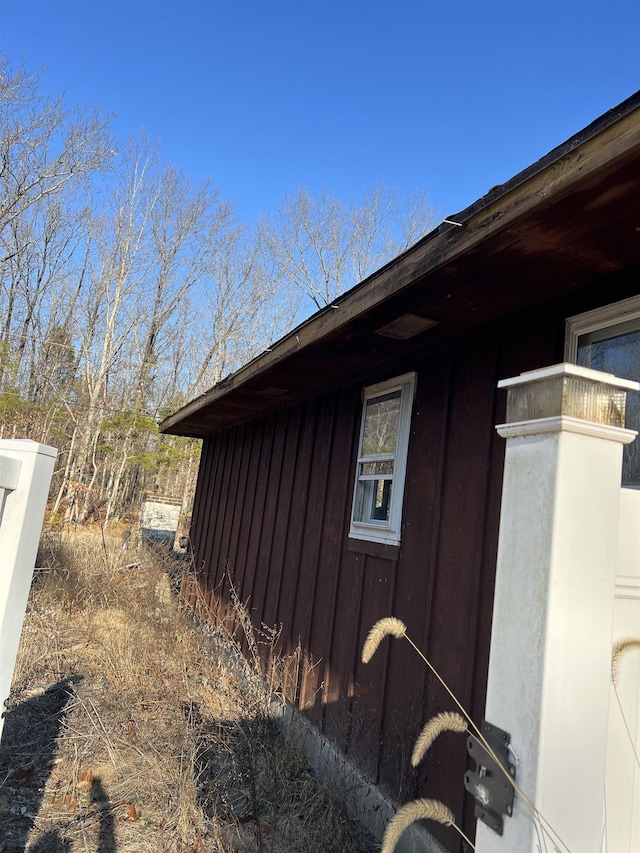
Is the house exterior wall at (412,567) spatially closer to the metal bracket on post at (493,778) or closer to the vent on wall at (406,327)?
the vent on wall at (406,327)

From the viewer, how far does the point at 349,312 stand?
330 centimetres

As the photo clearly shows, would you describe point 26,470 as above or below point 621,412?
below

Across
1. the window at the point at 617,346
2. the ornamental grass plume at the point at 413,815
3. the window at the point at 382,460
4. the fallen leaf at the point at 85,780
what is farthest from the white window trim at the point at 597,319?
the fallen leaf at the point at 85,780

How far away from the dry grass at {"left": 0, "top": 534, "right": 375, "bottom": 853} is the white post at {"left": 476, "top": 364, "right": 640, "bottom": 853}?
2.38 meters

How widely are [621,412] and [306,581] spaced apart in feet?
13.8

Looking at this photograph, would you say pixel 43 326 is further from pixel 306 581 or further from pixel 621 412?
pixel 621 412

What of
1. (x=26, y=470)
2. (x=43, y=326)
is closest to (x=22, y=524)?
(x=26, y=470)

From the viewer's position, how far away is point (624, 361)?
8.39 feet

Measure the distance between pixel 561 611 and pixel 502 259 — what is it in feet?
5.65

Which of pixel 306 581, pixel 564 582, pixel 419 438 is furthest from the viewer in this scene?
pixel 306 581

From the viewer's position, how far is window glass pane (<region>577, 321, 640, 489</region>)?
2443 millimetres

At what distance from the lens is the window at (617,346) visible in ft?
8.06

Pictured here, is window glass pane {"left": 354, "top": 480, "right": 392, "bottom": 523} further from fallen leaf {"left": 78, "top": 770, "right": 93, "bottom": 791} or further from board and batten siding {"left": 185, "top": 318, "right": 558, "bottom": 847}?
fallen leaf {"left": 78, "top": 770, "right": 93, "bottom": 791}

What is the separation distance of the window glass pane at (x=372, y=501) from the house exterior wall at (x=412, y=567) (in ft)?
0.41
